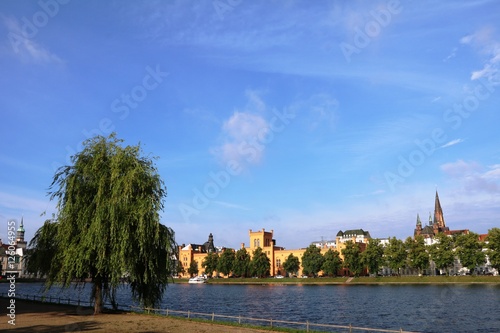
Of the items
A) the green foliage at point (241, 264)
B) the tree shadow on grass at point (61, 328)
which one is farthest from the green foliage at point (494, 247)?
the tree shadow on grass at point (61, 328)

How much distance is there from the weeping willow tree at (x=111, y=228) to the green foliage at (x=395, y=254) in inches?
4213

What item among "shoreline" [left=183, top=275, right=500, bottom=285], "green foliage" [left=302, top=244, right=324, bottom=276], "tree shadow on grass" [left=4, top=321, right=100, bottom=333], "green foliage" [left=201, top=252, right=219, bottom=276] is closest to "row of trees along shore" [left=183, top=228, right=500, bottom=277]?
"green foliage" [left=302, top=244, right=324, bottom=276]

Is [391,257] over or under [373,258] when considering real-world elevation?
over

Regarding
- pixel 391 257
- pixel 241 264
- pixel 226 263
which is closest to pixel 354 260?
pixel 391 257

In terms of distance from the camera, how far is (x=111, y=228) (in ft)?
116

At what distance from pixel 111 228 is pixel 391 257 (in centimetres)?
11508

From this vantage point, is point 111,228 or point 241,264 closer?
point 111,228

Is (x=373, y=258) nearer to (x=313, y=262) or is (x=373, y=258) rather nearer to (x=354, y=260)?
(x=354, y=260)

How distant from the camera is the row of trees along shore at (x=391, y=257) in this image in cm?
12069

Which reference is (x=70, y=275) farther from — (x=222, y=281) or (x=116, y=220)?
(x=222, y=281)

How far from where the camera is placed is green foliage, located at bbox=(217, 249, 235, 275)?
174m

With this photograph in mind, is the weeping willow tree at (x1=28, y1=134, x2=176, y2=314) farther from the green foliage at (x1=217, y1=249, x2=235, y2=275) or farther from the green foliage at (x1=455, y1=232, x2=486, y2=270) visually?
the green foliage at (x1=217, y1=249, x2=235, y2=275)

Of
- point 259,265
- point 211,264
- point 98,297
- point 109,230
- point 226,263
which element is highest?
point 109,230

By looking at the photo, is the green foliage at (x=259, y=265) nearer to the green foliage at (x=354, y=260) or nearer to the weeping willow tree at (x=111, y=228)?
the green foliage at (x=354, y=260)
